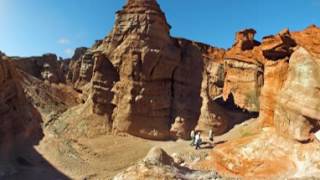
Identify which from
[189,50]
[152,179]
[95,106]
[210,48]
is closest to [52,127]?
[95,106]

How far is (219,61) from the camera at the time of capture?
5116 centimetres

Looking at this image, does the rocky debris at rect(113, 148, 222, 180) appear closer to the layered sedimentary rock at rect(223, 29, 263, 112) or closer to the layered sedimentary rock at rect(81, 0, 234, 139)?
the layered sedimentary rock at rect(81, 0, 234, 139)

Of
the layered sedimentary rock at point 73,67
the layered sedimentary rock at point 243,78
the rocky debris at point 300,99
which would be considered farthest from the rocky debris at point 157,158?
the layered sedimentary rock at point 73,67

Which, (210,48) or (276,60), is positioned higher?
(210,48)

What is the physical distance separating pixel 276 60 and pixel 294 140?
10.4ft

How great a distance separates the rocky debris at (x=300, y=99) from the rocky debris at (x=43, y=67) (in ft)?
181

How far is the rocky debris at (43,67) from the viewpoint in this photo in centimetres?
6694

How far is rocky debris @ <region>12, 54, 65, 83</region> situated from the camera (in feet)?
220

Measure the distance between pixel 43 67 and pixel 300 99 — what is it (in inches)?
2349

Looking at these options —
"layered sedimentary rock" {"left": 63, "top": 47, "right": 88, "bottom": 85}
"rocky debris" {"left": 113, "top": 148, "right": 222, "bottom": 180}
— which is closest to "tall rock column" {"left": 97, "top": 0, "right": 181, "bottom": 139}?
"layered sedimentary rock" {"left": 63, "top": 47, "right": 88, "bottom": 85}

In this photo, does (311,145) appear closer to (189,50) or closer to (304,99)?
(304,99)

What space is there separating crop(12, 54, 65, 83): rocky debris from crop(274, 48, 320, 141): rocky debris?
2178 inches

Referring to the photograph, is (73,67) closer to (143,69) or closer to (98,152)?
(143,69)

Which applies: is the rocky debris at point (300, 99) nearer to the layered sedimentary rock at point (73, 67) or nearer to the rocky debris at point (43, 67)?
the layered sedimentary rock at point (73, 67)
